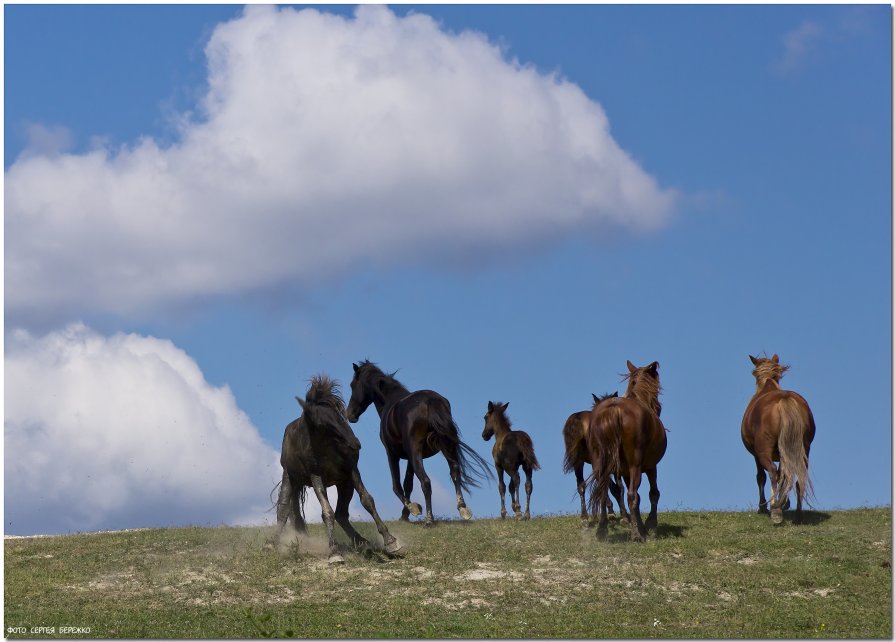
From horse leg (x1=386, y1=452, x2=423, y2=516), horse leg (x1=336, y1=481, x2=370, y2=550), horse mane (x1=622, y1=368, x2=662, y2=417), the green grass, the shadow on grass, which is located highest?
horse mane (x1=622, y1=368, x2=662, y2=417)

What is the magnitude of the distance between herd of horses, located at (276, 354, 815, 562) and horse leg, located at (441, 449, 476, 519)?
0.02 meters

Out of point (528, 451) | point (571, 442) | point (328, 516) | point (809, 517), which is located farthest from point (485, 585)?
point (809, 517)

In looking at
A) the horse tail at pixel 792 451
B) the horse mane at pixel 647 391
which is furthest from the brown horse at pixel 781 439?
the horse mane at pixel 647 391

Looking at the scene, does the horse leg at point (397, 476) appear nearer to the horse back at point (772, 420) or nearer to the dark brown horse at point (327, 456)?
the dark brown horse at point (327, 456)

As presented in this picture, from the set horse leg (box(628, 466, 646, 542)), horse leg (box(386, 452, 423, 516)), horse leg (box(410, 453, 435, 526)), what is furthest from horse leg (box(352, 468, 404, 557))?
horse leg (box(386, 452, 423, 516))

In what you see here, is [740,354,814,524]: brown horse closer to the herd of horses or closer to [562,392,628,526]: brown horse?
the herd of horses

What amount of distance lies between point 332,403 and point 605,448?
14.5 feet

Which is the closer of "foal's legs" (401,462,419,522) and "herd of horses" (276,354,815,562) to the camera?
"herd of horses" (276,354,815,562)

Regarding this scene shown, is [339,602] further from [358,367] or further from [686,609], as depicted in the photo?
[358,367]

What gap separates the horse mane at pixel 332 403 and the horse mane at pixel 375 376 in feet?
17.7

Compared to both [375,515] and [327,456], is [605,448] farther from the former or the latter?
[327,456]

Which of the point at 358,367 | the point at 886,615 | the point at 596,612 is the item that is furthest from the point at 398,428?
the point at 886,615

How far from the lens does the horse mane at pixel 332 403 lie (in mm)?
17969

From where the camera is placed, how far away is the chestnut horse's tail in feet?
61.7
